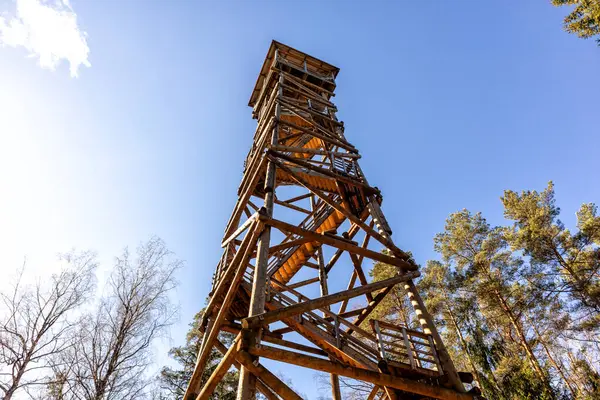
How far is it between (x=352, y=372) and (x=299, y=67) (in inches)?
560

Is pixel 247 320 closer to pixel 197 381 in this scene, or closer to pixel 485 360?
pixel 197 381

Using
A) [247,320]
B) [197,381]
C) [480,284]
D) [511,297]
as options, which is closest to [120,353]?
[197,381]

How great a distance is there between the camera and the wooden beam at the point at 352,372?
366 cm

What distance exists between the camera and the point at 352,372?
12.5ft

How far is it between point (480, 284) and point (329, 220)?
533 inches

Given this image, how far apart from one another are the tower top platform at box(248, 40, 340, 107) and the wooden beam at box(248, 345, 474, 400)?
12.7 metres

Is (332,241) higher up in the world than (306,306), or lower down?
higher up

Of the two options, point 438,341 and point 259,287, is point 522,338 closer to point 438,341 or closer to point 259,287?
point 438,341

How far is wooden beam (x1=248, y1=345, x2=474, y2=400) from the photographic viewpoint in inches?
144

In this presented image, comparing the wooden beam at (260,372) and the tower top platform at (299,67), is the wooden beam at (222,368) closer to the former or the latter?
the wooden beam at (260,372)

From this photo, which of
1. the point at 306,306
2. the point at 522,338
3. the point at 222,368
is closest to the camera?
the point at 222,368

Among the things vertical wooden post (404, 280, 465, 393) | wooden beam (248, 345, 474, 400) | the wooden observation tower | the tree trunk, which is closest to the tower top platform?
the wooden observation tower

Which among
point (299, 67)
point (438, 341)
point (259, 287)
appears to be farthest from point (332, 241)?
point (299, 67)

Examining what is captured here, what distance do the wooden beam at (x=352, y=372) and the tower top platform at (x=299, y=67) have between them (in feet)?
41.7
